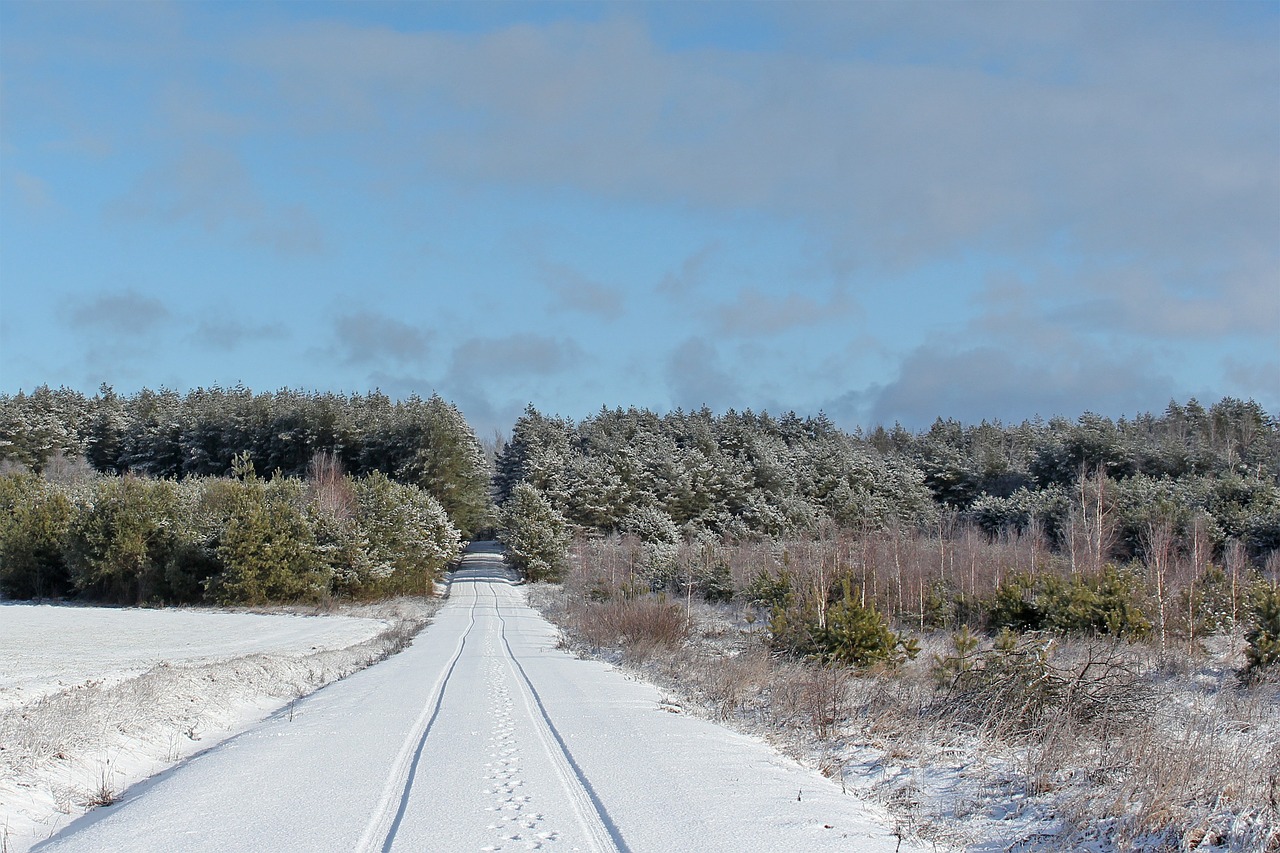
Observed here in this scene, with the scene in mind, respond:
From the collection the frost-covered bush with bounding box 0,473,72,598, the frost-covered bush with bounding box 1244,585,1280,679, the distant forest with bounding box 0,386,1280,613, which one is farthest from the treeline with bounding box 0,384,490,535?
the frost-covered bush with bounding box 1244,585,1280,679

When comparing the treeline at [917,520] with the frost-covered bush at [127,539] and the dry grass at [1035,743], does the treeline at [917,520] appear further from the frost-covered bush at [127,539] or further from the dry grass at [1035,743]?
the frost-covered bush at [127,539]

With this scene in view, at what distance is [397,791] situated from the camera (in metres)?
8.16

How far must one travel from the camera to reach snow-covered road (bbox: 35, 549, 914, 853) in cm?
678

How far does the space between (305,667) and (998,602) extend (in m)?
22.8

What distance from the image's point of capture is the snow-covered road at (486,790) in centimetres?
678

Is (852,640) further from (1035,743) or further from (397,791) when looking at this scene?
(397,791)

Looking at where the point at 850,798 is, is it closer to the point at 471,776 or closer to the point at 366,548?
the point at 471,776

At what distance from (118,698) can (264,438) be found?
3451 inches

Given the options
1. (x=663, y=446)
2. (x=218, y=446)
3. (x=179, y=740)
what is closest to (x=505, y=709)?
(x=179, y=740)

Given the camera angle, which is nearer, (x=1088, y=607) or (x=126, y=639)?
(x=1088, y=607)

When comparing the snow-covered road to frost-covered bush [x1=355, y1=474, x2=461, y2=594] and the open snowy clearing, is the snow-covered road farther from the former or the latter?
frost-covered bush [x1=355, y1=474, x2=461, y2=594]

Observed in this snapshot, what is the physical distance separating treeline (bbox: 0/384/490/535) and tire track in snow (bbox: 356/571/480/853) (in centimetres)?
7411

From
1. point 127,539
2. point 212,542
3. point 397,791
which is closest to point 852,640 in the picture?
point 397,791

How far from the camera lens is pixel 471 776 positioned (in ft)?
28.6
